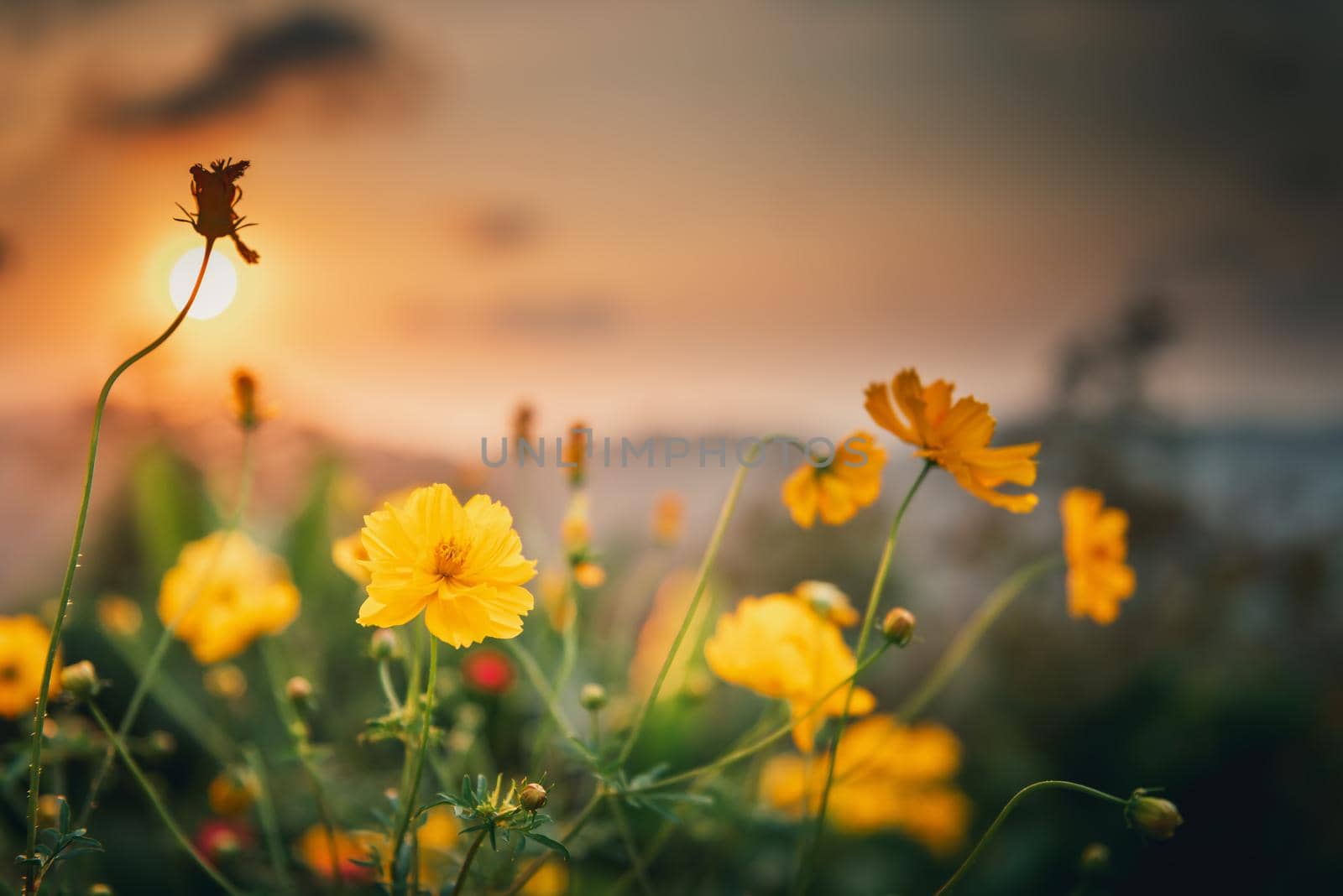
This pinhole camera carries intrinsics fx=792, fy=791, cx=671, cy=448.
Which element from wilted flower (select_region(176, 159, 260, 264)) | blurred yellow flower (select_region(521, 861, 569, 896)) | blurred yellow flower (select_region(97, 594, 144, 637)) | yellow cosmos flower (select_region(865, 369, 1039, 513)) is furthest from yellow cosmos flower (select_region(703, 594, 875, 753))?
blurred yellow flower (select_region(97, 594, 144, 637))

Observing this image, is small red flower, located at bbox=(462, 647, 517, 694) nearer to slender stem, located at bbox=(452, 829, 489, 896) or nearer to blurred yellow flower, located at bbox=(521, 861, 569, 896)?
blurred yellow flower, located at bbox=(521, 861, 569, 896)

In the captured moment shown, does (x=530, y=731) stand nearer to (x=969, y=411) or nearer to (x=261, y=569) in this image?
(x=261, y=569)

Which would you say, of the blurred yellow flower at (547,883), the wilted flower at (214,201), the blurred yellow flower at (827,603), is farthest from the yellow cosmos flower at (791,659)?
the wilted flower at (214,201)

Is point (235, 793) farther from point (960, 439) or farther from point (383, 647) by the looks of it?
point (960, 439)

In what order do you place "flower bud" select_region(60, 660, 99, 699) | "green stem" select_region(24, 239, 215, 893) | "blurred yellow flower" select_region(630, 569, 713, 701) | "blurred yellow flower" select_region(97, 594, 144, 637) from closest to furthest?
1. "green stem" select_region(24, 239, 215, 893)
2. "flower bud" select_region(60, 660, 99, 699)
3. "blurred yellow flower" select_region(97, 594, 144, 637)
4. "blurred yellow flower" select_region(630, 569, 713, 701)

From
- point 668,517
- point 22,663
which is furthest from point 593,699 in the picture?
point 22,663

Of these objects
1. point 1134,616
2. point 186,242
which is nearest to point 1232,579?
point 1134,616
